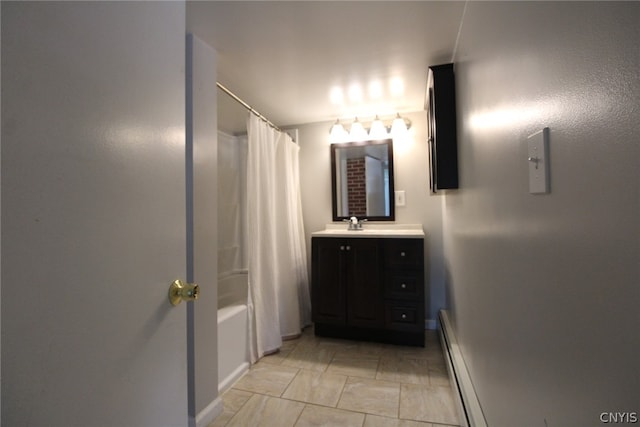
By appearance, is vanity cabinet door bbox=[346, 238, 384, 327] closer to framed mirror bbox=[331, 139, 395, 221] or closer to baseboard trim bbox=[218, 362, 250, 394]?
framed mirror bbox=[331, 139, 395, 221]

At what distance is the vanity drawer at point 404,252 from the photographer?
81.7 inches

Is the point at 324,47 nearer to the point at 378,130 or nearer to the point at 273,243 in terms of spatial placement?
the point at 378,130

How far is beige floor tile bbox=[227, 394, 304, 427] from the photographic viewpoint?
4.44 ft

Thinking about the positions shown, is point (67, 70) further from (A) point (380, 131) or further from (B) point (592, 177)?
(A) point (380, 131)

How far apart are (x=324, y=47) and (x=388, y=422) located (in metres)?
2.06

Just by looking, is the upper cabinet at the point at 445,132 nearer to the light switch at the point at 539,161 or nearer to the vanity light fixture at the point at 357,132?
the light switch at the point at 539,161

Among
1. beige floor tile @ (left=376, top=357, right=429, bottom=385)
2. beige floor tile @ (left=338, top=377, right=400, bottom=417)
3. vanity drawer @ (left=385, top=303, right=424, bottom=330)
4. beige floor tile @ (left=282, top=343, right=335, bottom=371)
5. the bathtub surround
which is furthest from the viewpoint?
vanity drawer @ (left=385, top=303, right=424, bottom=330)

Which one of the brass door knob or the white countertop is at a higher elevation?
the white countertop

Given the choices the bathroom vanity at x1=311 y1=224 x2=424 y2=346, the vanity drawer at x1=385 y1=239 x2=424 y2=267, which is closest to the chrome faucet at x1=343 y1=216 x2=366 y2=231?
the bathroom vanity at x1=311 y1=224 x2=424 y2=346

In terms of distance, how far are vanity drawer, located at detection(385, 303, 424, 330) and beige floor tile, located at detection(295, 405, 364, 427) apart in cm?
81

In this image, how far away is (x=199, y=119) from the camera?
54.8 inches

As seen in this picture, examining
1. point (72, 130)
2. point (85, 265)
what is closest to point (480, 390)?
point (85, 265)

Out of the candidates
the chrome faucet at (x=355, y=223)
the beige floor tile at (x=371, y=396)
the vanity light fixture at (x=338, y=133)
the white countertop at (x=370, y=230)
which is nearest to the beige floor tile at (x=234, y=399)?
the beige floor tile at (x=371, y=396)

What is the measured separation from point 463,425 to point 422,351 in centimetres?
83
